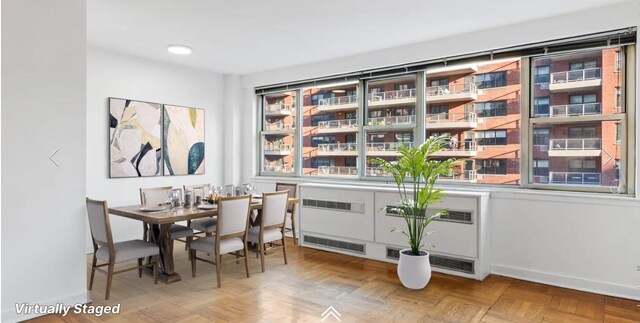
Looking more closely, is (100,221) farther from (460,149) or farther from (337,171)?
(460,149)

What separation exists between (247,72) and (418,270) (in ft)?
13.7

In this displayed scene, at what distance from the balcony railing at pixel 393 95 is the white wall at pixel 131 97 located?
2.65 meters

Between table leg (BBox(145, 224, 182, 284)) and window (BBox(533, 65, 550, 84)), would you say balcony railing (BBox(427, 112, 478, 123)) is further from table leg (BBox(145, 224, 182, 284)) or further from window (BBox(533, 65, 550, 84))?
table leg (BBox(145, 224, 182, 284))

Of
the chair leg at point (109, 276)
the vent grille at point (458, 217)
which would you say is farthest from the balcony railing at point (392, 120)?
the chair leg at point (109, 276)

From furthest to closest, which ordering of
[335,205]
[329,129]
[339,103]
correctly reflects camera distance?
[329,129], [339,103], [335,205]

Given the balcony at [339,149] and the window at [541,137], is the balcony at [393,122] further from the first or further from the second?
the window at [541,137]

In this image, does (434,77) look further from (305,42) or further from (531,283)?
(531,283)

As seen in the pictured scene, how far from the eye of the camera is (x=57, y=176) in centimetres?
319

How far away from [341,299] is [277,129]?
141 inches

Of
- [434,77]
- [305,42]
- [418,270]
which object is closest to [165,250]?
[418,270]

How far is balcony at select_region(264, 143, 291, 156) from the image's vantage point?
6.38m

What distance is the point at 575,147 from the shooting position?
3.92 meters

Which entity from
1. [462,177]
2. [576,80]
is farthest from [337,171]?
[576,80]

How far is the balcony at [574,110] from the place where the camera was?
3816mm
